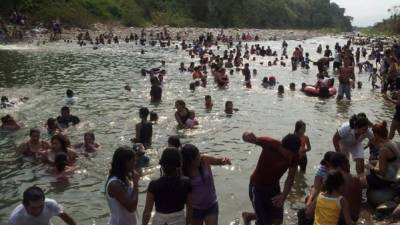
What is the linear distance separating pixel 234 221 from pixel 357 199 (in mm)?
2599

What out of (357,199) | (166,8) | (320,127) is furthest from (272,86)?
(166,8)

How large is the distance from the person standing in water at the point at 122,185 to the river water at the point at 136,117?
3333 mm

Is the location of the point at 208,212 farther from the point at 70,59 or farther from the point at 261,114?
the point at 70,59

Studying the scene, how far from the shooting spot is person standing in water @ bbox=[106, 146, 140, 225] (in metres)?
5.80

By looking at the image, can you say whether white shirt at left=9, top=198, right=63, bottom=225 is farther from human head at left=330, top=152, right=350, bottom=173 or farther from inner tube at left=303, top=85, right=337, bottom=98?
inner tube at left=303, top=85, right=337, bottom=98

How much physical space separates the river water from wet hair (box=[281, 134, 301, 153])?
2550mm

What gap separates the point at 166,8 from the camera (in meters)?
84.9

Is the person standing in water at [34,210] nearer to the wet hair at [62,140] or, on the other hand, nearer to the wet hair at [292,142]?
the wet hair at [292,142]

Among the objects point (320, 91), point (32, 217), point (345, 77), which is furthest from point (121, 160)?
point (320, 91)

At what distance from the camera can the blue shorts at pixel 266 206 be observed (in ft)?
24.1

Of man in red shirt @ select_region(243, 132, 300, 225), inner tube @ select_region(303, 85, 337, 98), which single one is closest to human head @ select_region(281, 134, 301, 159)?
man in red shirt @ select_region(243, 132, 300, 225)

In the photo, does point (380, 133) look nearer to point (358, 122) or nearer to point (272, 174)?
point (358, 122)

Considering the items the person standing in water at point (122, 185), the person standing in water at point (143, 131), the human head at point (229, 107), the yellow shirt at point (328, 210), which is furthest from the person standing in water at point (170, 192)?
the human head at point (229, 107)

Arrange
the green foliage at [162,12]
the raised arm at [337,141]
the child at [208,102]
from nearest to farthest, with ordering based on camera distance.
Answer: the raised arm at [337,141] → the child at [208,102] → the green foliage at [162,12]
